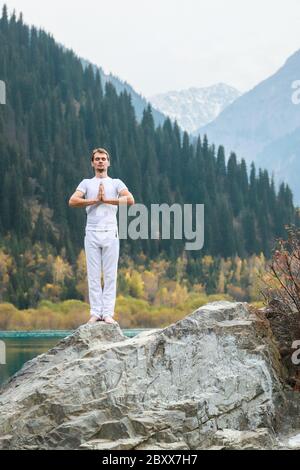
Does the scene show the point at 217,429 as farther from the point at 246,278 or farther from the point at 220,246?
the point at 220,246

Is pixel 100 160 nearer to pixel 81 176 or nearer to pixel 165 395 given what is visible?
pixel 165 395

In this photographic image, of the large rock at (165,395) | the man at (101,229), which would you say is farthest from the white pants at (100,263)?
the large rock at (165,395)

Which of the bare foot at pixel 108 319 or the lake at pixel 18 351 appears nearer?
the bare foot at pixel 108 319

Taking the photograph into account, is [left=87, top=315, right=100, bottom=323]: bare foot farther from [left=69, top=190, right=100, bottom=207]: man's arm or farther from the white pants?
[left=69, top=190, right=100, bottom=207]: man's arm

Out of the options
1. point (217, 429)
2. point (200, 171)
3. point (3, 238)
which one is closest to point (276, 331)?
point (217, 429)

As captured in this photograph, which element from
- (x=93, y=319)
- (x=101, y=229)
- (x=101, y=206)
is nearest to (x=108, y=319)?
(x=93, y=319)

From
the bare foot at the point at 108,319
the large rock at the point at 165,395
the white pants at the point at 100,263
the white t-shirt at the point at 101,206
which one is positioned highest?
the white t-shirt at the point at 101,206

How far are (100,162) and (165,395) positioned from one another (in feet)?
11.8

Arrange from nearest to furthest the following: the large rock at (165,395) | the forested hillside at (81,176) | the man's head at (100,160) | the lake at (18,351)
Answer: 1. the large rock at (165,395)
2. the man's head at (100,160)
3. the lake at (18,351)
4. the forested hillside at (81,176)

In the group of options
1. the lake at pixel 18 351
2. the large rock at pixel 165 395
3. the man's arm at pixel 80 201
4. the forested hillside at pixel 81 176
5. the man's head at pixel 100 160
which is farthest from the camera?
the forested hillside at pixel 81 176

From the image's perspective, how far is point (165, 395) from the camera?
1370 cm

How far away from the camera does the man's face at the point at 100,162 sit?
15.0m

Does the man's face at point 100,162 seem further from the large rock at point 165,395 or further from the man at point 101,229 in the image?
the large rock at point 165,395

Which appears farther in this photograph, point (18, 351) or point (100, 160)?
point (18, 351)
